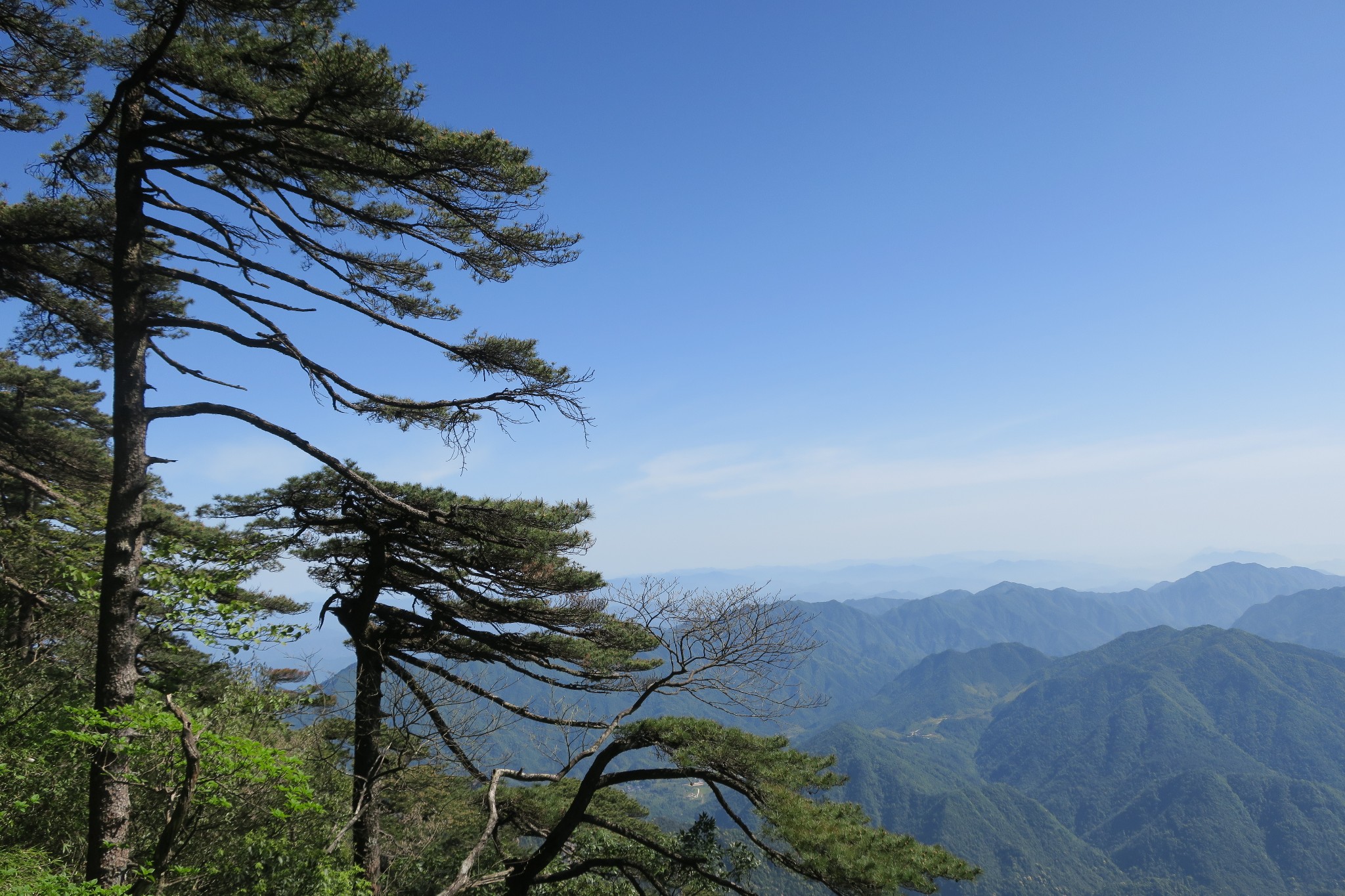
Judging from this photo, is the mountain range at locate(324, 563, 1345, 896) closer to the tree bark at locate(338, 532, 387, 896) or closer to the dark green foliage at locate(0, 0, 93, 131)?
the tree bark at locate(338, 532, 387, 896)

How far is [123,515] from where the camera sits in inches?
Answer: 247

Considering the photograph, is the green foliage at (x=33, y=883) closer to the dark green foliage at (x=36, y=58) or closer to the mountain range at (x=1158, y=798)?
the dark green foliage at (x=36, y=58)

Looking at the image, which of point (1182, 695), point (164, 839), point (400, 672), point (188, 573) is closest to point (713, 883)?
point (400, 672)

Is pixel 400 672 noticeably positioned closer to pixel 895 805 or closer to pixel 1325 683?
pixel 895 805

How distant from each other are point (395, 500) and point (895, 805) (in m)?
192

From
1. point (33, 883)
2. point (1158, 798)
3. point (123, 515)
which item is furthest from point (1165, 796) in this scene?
point (123, 515)

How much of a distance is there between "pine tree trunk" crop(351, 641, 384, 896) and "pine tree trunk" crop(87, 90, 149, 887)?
2.80 m

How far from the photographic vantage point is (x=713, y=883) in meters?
8.68

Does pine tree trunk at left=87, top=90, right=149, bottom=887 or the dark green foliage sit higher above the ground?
the dark green foliage

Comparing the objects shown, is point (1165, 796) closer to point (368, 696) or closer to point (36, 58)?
point (368, 696)

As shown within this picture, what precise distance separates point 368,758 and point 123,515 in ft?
16.6

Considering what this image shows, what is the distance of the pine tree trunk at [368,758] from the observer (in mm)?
8672

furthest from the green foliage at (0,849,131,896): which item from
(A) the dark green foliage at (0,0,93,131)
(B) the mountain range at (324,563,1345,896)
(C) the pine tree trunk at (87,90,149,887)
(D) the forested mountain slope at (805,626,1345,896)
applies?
(D) the forested mountain slope at (805,626,1345,896)

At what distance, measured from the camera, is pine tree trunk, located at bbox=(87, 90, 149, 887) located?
5.84m
